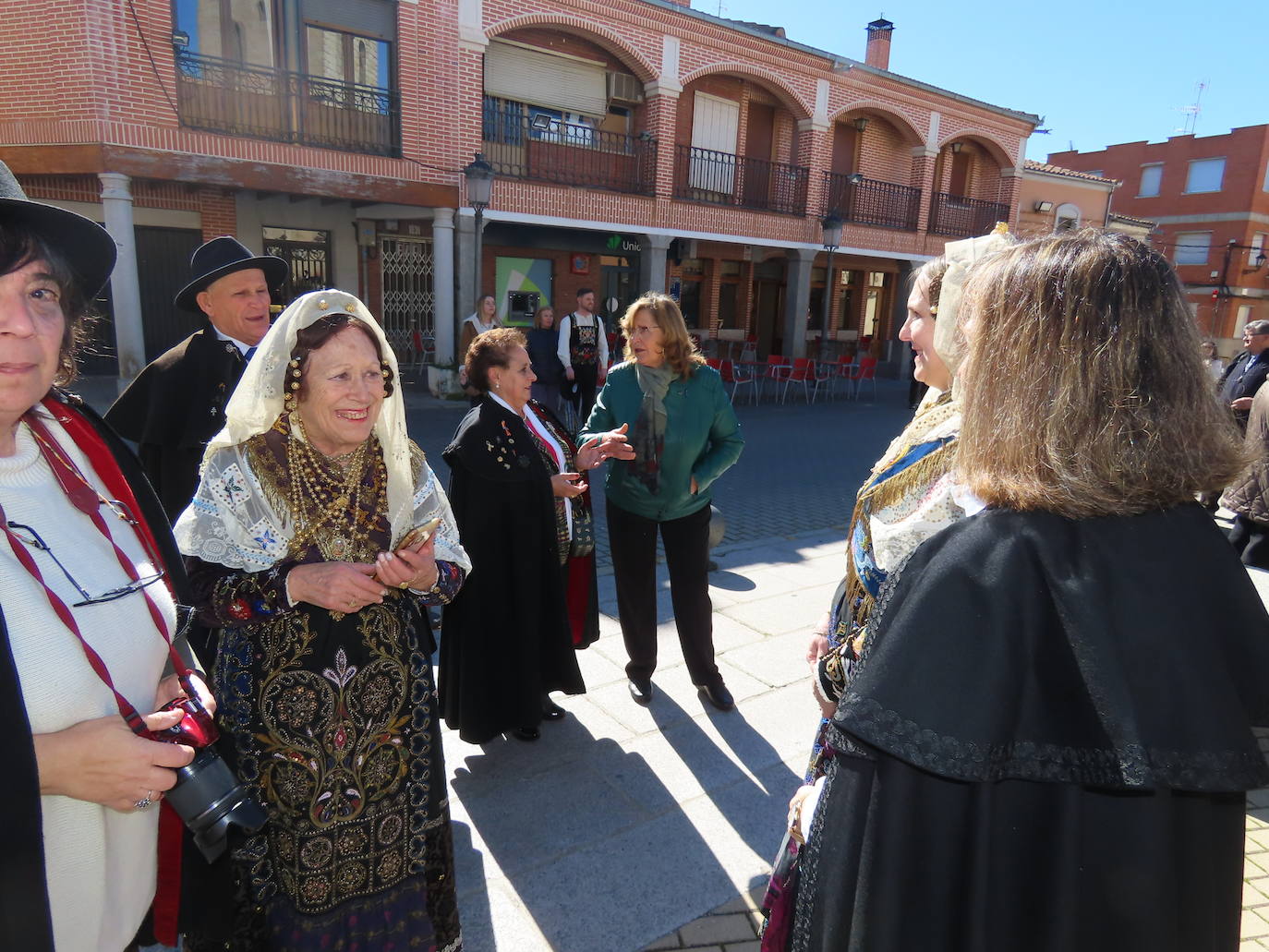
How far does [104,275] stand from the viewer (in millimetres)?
1570

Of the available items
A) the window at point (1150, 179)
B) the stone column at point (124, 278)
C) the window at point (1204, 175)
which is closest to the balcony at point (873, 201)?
the stone column at point (124, 278)

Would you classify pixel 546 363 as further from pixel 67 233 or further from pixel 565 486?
pixel 67 233

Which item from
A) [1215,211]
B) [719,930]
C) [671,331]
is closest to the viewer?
[719,930]

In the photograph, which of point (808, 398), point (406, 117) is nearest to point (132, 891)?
point (406, 117)

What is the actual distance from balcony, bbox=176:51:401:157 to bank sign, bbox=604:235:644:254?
191 inches

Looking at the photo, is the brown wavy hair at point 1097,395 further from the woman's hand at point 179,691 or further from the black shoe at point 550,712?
the black shoe at point 550,712

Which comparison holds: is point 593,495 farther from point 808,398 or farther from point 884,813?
point 808,398

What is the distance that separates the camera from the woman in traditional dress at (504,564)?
315cm

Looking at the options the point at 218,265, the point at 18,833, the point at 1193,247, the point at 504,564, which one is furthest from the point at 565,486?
the point at 1193,247

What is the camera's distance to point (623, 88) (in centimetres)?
1608

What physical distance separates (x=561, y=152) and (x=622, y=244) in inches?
86.6

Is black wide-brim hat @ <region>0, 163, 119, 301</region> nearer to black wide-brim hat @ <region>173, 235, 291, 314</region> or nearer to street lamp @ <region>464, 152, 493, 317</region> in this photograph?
black wide-brim hat @ <region>173, 235, 291, 314</region>

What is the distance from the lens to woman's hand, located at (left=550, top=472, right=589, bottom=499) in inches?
130

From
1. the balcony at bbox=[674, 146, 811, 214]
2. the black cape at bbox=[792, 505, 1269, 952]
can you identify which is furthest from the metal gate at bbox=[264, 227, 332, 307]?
the black cape at bbox=[792, 505, 1269, 952]
